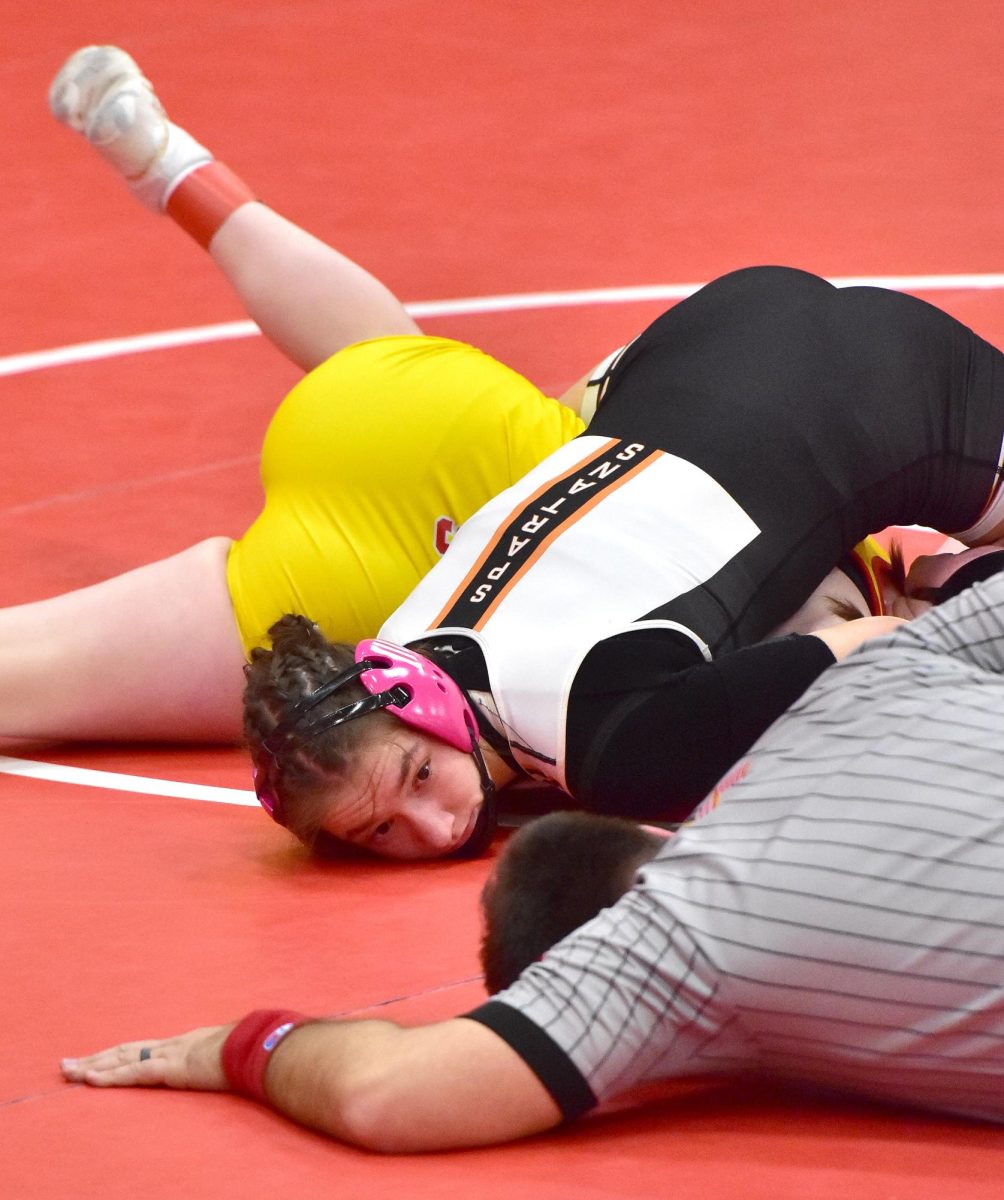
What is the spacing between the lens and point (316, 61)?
27.6 feet

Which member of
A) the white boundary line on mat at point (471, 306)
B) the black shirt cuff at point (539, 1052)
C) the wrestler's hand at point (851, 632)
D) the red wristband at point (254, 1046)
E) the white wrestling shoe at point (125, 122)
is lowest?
the red wristband at point (254, 1046)

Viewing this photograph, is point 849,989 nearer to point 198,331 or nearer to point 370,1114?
point 370,1114

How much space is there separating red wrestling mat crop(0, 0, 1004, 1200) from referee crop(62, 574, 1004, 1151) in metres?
0.10

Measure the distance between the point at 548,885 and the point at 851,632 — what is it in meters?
1.28

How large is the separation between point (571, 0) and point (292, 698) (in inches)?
244

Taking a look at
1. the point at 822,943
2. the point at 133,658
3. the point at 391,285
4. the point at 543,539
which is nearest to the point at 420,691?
the point at 543,539

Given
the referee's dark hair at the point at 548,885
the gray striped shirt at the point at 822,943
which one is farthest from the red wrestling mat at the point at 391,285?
the referee's dark hair at the point at 548,885

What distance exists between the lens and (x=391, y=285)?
6.70 meters

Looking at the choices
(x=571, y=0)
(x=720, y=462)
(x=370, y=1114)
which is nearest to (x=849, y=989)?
(x=370, y=1114)

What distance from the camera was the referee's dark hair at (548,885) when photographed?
8.63 ft

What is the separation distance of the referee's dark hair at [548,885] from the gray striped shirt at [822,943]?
0.31ft

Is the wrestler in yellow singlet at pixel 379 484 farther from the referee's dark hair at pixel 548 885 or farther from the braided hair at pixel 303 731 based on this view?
the referee's dark hair at pixel 548 885

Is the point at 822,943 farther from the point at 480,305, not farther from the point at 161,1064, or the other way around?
the point at 480,305

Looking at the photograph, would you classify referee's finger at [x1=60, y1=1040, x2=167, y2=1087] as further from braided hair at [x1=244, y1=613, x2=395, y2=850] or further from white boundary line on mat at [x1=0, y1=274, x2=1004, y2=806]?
white boundary line on mat at [x1=0, y1=274, x2=1004, y2=806]
